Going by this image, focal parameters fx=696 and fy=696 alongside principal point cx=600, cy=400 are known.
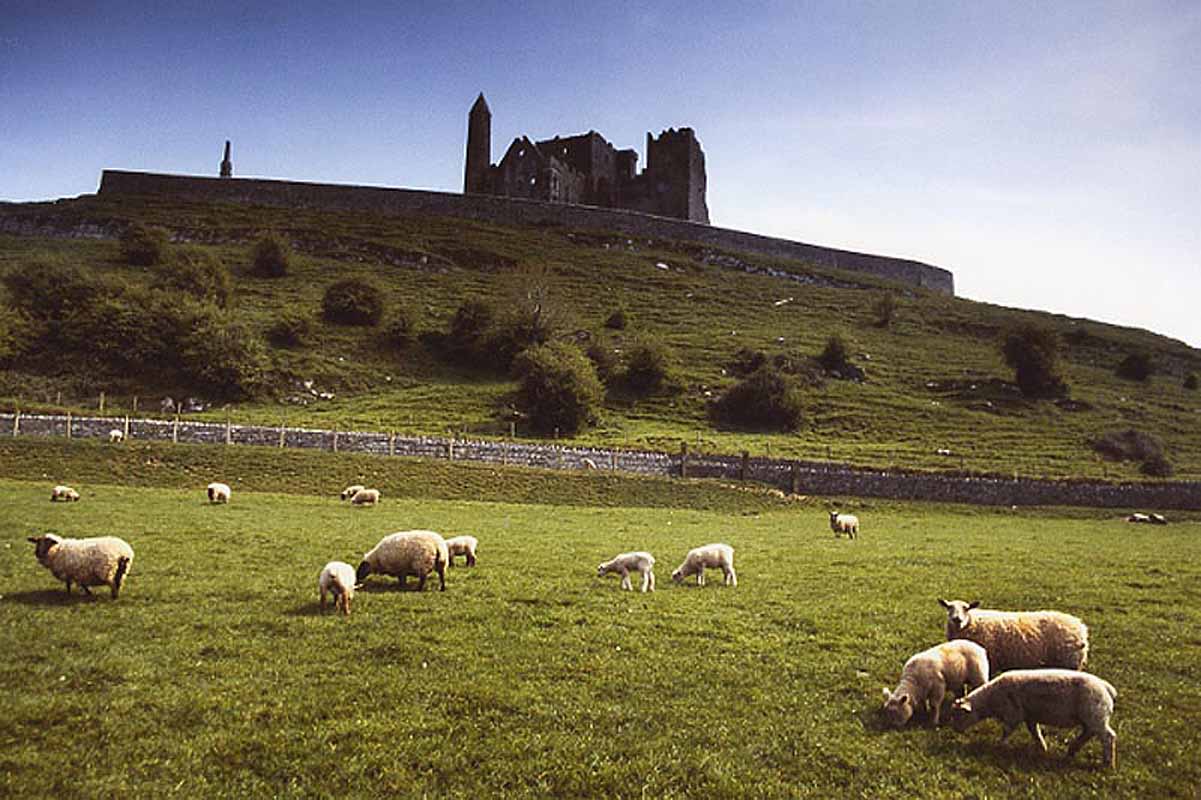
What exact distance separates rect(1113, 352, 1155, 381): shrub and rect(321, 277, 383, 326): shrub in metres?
91.1

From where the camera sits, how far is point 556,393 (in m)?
55.8

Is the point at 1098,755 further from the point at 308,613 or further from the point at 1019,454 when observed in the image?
the point at 1019,454

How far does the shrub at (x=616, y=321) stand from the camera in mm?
82375

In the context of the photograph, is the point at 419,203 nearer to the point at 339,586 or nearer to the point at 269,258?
the point at 269,258

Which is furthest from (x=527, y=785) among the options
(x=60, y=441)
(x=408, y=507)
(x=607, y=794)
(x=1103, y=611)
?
(x=60, y=441)

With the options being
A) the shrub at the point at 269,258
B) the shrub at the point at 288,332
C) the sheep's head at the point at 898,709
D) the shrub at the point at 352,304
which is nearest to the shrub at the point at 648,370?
the shrub at the point at 352,304

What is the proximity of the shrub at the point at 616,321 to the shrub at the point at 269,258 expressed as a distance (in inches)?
1599

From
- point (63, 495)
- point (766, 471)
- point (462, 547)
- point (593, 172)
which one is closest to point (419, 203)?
point (593, 172)

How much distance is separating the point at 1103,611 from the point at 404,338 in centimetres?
6877

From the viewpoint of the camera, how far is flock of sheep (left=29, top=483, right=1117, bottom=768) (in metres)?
7.46

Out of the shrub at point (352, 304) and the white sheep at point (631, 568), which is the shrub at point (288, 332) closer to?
the shrub at point (352, 304)

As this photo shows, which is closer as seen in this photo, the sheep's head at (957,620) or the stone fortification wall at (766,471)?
the sheep's head at (957,620)

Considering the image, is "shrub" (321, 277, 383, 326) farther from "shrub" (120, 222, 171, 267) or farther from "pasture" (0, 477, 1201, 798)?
"pasture" (0, 477, 1201, 798)

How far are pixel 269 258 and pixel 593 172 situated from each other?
199 feet
